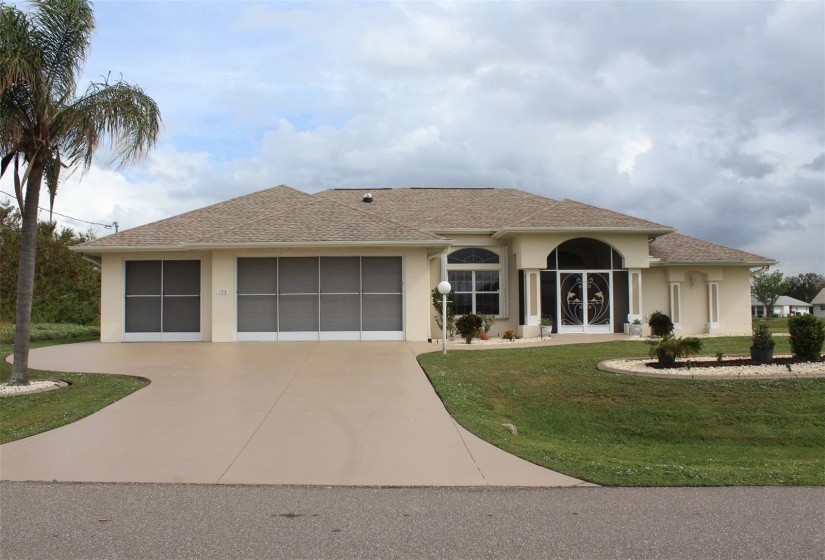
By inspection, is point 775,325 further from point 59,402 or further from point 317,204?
point 59,402

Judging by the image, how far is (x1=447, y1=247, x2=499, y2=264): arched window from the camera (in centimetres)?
2194

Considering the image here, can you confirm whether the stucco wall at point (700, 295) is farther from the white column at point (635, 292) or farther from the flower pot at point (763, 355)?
the flower pot at point (763, 355)

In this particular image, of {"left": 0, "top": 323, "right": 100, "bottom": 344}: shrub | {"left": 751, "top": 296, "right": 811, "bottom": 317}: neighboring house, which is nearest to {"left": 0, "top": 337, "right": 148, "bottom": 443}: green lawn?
{"left": 0, "top": 323, "right": 100, "bottom": 344}: shrub

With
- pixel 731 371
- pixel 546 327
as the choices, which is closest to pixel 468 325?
pixel 546 327

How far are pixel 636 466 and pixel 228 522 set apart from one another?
4.40 metres

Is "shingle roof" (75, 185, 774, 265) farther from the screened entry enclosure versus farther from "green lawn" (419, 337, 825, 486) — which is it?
"green lawn" (419, 337, 825, 486)

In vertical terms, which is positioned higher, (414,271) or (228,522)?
(414,271)

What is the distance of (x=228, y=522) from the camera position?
5109 mm

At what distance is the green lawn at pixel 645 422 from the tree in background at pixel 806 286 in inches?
3257

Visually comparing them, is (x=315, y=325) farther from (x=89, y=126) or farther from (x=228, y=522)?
(x=228, y=522)

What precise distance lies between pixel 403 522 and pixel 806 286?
92.5m

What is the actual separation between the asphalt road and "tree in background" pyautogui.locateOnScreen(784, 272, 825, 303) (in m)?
88.4

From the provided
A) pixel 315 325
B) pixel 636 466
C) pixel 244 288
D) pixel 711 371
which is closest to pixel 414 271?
pixel 315 325

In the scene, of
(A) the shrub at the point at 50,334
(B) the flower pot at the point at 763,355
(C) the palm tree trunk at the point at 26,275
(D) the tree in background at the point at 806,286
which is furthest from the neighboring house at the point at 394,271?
(D) the tree in background at the point at 806,286
